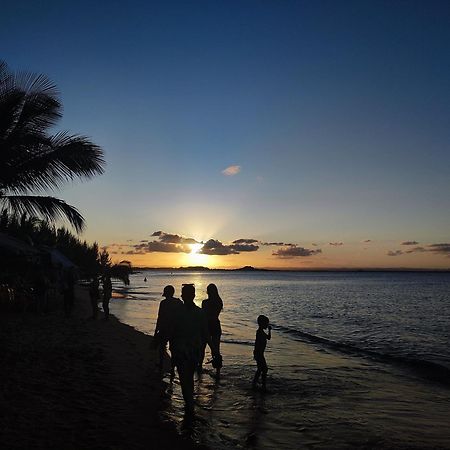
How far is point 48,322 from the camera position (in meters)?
14.9

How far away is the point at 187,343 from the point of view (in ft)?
19.9

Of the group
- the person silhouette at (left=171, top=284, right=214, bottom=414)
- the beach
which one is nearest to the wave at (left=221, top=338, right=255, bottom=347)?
the beach

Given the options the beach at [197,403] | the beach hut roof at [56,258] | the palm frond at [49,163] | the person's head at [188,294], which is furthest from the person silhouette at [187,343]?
the beach hut roof at [56,258]

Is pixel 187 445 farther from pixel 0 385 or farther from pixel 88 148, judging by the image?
pixel 88 148

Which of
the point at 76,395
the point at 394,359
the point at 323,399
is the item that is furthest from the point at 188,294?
the point at 394,359

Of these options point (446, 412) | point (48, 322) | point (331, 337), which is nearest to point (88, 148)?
point (48, 322)

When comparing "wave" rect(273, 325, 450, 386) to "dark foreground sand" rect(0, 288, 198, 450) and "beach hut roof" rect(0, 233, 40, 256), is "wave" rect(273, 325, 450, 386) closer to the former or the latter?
"dark foreground sand" rect(0, 288, 198, 450)

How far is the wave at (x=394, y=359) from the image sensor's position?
532 inches

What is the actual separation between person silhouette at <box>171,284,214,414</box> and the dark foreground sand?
2.40ft

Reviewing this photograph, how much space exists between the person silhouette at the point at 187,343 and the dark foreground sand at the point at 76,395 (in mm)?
730

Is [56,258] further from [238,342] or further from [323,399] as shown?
[323,399]

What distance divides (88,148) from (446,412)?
11.3m

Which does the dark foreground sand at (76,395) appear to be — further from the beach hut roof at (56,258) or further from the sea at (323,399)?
the beach hut roof at (56,258)

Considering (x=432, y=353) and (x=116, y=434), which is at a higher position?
(x=116, y=434)
